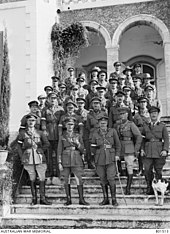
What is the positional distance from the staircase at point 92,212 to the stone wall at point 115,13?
7162 mm

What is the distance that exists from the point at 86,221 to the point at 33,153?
1.75 metres

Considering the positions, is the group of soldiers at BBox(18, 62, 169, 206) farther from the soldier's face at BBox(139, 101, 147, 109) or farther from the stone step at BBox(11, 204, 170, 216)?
the stone step at BBox(11, 204, 170, 216)

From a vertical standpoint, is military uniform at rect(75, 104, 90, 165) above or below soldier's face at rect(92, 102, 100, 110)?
below

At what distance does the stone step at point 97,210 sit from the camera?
670 cm

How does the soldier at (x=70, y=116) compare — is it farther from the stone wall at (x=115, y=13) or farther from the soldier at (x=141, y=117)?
the stone wall at (x=115, y=13)

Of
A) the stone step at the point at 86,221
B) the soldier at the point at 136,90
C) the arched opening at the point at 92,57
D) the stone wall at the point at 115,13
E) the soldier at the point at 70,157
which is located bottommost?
the stone step at the point at 86,221

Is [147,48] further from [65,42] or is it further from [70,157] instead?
[70,157]

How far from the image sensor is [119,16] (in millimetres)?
13344

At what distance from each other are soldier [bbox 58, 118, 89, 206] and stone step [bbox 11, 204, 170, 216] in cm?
20

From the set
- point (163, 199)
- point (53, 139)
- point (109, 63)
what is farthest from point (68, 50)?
point (163, 199)

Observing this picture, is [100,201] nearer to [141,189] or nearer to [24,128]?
[141,189]

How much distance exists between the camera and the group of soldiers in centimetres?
714

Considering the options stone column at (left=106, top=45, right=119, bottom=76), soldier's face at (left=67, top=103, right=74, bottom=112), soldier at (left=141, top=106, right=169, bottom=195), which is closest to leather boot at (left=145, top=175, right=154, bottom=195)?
soldier at (left=141, top=106, right=169, bottom=195)

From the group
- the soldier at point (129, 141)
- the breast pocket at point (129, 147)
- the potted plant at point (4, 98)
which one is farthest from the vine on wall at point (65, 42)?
the breast pocket at point (129, 147)
